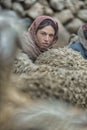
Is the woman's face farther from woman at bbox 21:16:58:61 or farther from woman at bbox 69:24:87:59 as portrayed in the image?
woman at bbox 69:24:87:59

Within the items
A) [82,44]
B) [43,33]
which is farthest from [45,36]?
[82,44]

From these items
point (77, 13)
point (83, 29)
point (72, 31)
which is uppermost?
point (77, 13)

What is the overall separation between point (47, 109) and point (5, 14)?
4.7 inches

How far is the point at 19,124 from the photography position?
18.7 inches

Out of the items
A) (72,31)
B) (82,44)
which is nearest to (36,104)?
(82,44)

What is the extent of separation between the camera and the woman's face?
288 cm

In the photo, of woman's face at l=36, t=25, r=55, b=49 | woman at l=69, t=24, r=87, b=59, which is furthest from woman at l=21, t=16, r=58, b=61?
woman at l=69, t=24, r=87, b=59

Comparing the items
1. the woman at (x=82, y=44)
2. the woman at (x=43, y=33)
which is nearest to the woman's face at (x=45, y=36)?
the woman at (x=43, y=33)

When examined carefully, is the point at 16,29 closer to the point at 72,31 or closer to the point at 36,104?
the point at 36,104

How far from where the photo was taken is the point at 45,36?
301cm

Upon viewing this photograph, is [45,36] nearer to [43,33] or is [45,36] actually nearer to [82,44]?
[43,33]

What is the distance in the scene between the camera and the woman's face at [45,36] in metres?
→ 2.88

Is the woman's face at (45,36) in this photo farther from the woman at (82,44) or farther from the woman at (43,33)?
the woman at (82,44)

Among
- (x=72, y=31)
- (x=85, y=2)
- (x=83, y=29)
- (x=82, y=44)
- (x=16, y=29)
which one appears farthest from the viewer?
(x=85, y=2)
